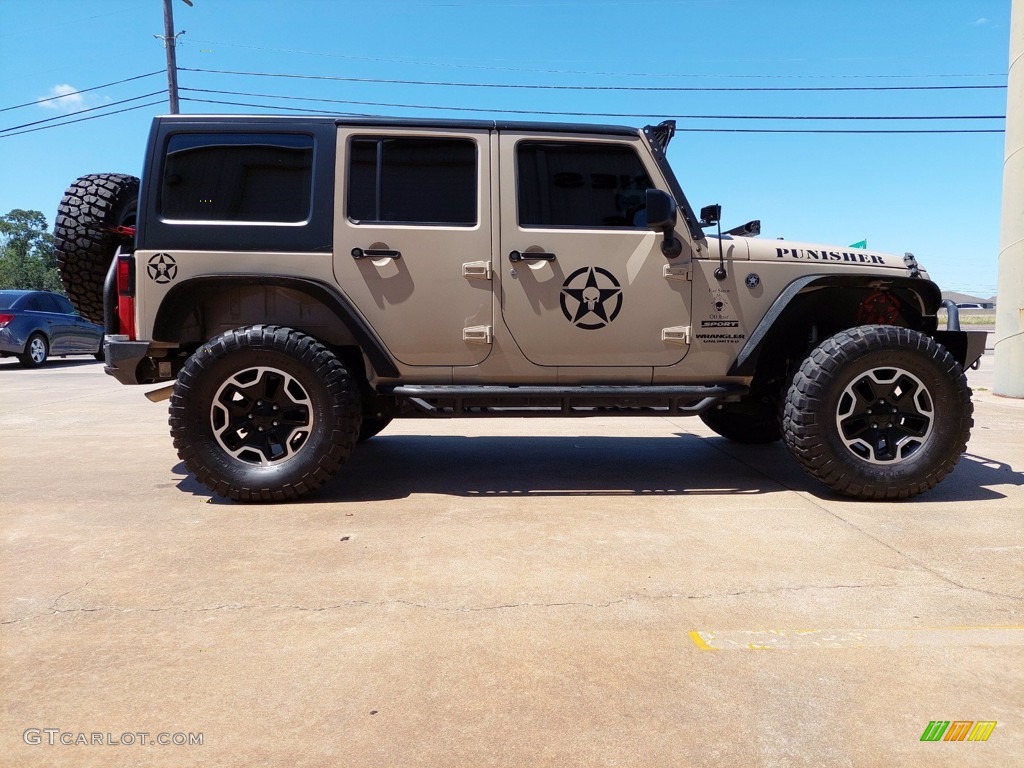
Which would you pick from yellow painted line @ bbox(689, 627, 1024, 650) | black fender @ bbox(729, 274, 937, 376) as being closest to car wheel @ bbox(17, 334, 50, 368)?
black fender @ bbox(729, 274, 937, 376)

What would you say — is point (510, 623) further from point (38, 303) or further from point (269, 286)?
point (38, 303)

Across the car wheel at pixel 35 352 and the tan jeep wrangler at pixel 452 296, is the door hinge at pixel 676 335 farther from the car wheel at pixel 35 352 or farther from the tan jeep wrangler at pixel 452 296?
the car wheel at pixel 35 352

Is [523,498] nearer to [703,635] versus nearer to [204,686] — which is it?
[703,635]

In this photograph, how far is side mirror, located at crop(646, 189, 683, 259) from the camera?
3.81 metres

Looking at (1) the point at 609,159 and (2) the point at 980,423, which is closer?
(1) the point at 609,159

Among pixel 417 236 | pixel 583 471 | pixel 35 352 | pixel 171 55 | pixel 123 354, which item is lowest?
pixel 583 471

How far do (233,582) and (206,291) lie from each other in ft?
6.09

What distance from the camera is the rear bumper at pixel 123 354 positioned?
381 centimetres

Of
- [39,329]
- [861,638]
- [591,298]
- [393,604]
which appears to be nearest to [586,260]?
[591,298]

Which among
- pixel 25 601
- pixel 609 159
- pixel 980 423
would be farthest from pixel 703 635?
pixel 980 423

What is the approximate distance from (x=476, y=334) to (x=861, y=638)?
2398 millimetres

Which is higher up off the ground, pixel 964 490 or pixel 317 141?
pixel 317 141

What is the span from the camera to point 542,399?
402cm

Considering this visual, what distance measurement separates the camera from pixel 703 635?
7.54 ft
